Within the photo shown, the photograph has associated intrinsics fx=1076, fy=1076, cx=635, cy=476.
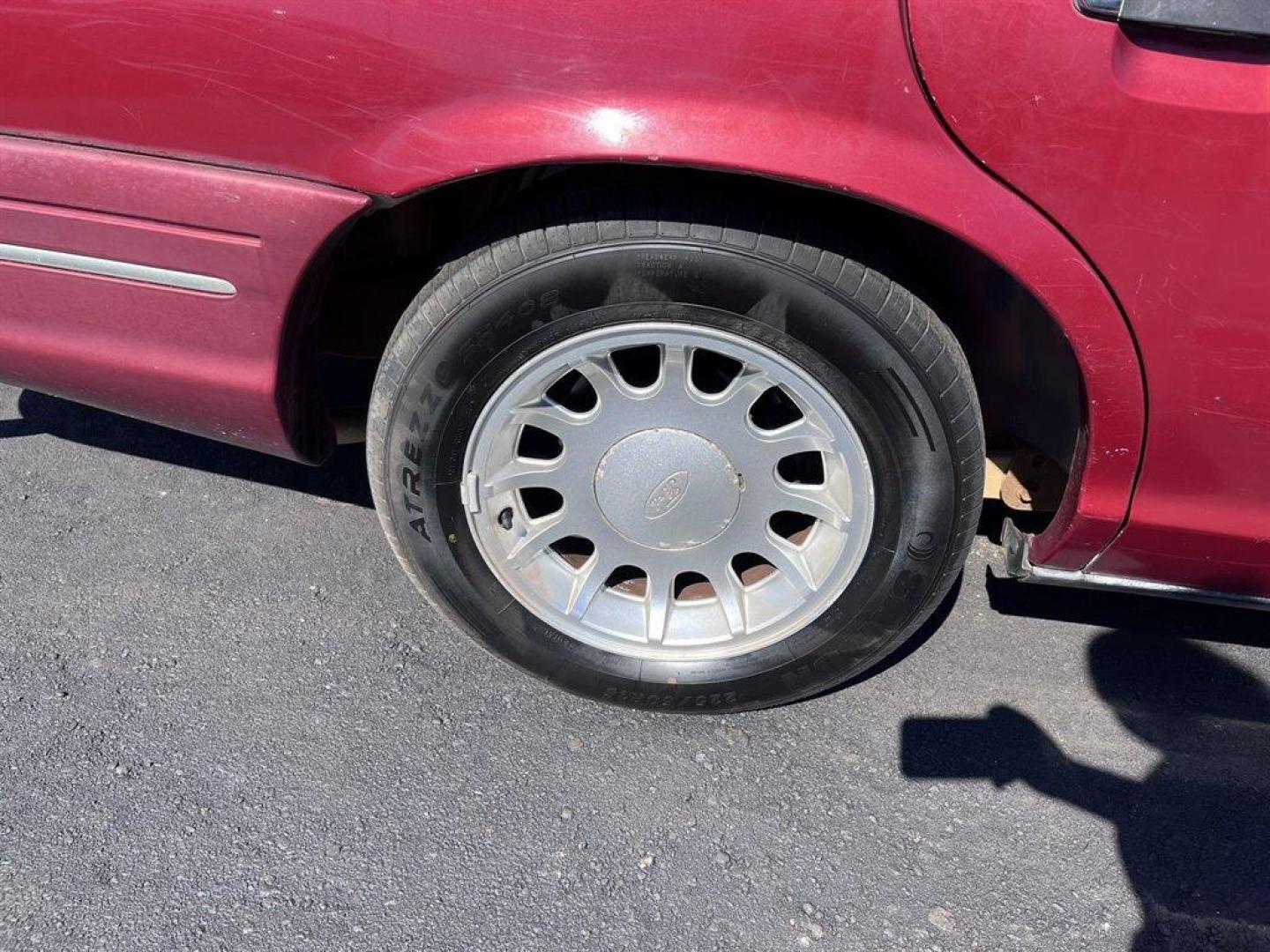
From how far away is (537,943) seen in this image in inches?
69.1

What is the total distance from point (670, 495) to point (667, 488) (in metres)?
0.01

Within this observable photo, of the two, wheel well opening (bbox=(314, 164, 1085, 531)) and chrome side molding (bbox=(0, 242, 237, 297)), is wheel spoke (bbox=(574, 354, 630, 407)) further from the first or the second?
chrome side molding (bbox=(0, 242, 237, 297))

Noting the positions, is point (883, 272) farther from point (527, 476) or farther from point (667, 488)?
point (527, 476)

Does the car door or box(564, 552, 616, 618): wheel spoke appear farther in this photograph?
box(564, 552, 616, 618): wheel spoke

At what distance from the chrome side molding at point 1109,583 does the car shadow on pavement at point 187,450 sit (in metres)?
1.53

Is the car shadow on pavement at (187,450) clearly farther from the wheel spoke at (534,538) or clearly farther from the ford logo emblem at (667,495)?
the ford logo emblem at (667,495)

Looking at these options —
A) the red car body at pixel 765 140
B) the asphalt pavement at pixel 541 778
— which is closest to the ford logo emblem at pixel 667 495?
the asphalt pavement at pixel 541 778

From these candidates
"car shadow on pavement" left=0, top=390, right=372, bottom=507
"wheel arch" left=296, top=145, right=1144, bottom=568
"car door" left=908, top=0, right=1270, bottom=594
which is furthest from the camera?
"car shadow on pavement" left=0, top=390, right=372, bottom=507

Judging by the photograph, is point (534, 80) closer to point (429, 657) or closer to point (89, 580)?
point (429, 657)

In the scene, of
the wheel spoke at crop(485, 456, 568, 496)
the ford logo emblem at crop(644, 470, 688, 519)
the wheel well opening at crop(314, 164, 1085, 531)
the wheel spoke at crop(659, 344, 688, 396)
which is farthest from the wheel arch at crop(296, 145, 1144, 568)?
the ford logo emblem at crop(644, 470, 688, 519)

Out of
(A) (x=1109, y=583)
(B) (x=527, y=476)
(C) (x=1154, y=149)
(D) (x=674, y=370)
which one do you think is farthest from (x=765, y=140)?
(A) (x=1109, y=583)

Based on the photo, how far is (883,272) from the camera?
1782mm

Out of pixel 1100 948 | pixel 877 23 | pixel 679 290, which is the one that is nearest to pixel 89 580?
pixel 679 290

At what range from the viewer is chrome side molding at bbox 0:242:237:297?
1848mm
